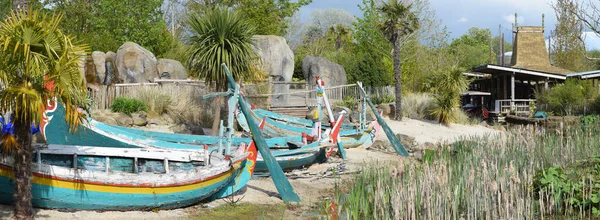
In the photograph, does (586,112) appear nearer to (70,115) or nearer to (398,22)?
(398,22)

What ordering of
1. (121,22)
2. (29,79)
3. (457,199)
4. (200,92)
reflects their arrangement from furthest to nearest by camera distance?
(121,22)
(200,92)
(457,199)
(29,79)

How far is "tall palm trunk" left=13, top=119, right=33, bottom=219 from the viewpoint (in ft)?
22.9

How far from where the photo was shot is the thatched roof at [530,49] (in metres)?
38.7

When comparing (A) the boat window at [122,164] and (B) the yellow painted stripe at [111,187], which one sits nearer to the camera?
(B) the yellow painted stripe at [111,187]

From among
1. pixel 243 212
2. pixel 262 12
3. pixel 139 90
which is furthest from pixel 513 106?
pixel 243 212

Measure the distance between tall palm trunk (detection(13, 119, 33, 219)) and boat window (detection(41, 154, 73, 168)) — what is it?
5.65 feet

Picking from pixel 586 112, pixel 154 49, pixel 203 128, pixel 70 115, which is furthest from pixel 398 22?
pixel 70 115

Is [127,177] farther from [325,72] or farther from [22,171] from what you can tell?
[325,72]

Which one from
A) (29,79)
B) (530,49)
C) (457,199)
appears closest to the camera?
(29,79)

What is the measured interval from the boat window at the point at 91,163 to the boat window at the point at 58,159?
0.49 feet

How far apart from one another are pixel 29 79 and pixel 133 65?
18.5 m

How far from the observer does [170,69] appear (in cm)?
2681

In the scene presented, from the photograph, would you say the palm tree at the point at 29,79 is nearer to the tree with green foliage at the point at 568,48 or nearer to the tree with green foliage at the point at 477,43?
the tree with green foliage at the point at 568,48

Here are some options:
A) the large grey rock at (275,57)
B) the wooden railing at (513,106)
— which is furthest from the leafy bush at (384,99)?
the wooden railing at (513,106)
